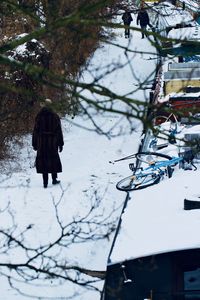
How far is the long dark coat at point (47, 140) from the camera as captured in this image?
41.3 feet

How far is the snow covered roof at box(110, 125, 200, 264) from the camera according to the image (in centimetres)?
567

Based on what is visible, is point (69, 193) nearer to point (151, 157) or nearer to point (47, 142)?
point (47, 142)

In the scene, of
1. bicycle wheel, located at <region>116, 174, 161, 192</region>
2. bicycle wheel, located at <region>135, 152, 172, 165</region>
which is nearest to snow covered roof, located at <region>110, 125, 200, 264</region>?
bicycle wheel, located at <region>116, 174, 161, 192</region>

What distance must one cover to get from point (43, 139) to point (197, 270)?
7.45 meters

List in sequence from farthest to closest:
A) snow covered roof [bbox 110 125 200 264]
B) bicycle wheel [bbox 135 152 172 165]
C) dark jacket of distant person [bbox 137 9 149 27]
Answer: bicycle wheel [bbox 135 152 172 165], dark jacket of distant person [bbox 137 9 149 27], snow covered roof [bbox 110 125 200 264]

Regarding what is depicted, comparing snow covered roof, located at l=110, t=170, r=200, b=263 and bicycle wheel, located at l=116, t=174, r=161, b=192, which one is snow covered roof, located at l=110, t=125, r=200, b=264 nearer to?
snow covered roof, located at l=110, t=170, r=200, b=263

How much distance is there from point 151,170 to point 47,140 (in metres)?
2.76

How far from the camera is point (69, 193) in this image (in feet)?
42.4

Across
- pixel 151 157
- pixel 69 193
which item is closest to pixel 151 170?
pixel 151 157

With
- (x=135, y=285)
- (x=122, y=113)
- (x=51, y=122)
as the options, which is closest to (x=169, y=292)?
(x=135, y=285)

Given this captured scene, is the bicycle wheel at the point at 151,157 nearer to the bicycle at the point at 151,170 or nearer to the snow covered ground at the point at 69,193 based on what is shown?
the bicycle at the point at 151,170

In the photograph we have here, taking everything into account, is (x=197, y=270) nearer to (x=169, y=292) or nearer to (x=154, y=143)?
(x=169, y=292)

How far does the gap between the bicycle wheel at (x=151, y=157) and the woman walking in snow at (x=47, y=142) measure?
1.81m

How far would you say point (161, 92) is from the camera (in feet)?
53.4
